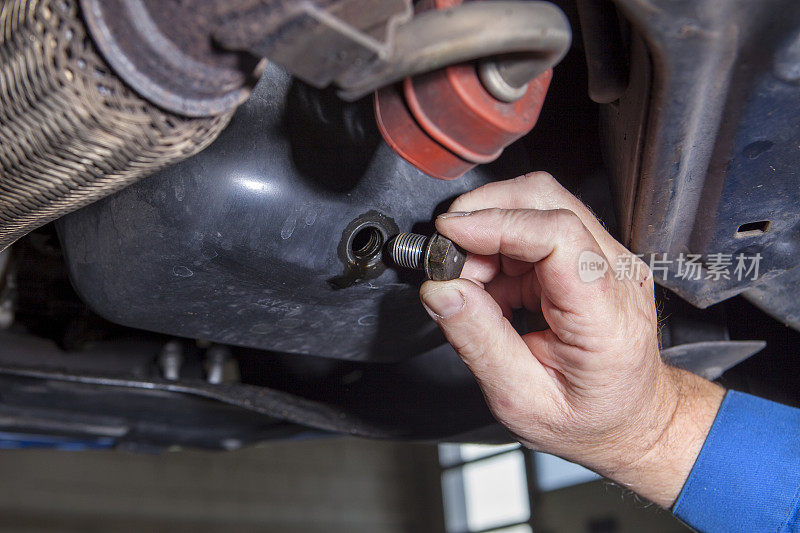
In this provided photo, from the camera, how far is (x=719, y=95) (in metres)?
0.47

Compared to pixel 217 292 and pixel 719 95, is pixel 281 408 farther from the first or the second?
pixel 719 95

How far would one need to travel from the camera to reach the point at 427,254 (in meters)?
0.59

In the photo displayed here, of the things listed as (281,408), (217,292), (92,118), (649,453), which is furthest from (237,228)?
(649,453)

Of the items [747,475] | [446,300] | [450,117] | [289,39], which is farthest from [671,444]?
[289,39]

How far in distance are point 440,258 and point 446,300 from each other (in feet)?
0.13

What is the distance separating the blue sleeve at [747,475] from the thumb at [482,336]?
0.94 ft

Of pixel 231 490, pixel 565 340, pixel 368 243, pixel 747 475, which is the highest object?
pixel 231 490

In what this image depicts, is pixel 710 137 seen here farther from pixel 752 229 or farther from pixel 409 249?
pixel 409 249

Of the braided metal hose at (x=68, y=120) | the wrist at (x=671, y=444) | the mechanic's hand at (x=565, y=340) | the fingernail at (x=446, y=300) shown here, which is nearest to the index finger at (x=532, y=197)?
the mechanic's hand at (x=565, y=340)

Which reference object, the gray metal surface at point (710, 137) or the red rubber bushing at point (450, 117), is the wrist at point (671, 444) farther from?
the red rubber bushing at point (450, 117)

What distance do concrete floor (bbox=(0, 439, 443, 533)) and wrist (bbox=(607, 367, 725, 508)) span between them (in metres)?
4.51

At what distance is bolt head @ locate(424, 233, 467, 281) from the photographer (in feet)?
1.94

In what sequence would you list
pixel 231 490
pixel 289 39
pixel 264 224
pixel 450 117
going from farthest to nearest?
pixel 231 490
pixel 264 224
pixel 450 117
pixel 289 39

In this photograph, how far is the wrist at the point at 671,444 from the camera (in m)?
0.77
